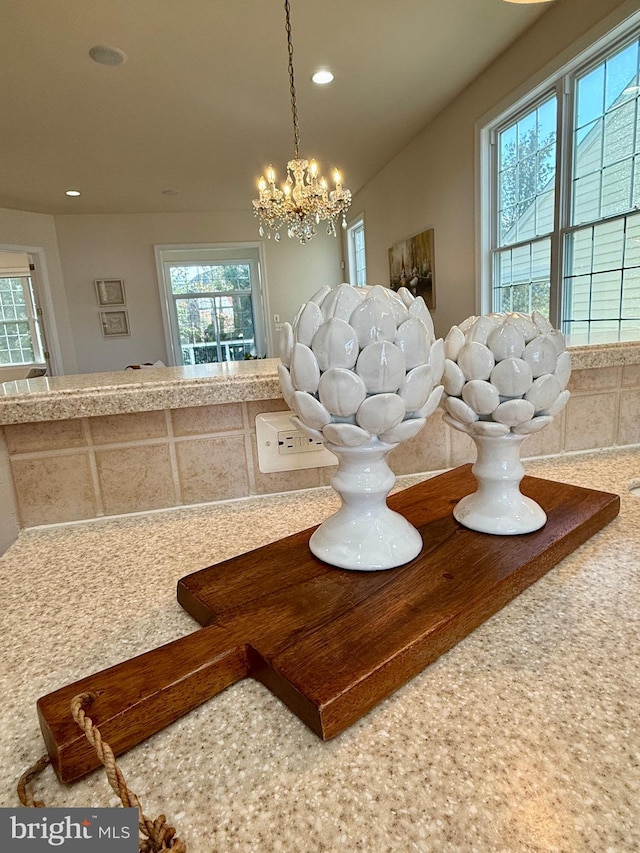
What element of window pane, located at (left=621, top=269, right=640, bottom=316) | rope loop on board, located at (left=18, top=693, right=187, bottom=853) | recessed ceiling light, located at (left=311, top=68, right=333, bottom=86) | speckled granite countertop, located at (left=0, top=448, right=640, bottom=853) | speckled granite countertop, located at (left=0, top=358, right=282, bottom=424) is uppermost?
recessed ceiling light, located at (left=311, top=68, right=333, bottom=86)

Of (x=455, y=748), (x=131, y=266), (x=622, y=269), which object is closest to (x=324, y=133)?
(x=622, y=269)

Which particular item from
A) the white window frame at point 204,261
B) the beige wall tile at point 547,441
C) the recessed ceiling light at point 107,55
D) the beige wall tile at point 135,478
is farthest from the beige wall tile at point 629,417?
the white window frame at point 204,261

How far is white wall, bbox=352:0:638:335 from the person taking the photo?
91.1 inches

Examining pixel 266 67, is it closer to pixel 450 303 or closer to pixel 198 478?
pixel 450 303

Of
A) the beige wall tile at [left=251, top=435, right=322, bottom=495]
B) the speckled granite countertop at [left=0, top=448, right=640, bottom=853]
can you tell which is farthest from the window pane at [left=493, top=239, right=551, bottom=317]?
the speckled granite countertop at [left=0, top=448, right=640, bottom=853]

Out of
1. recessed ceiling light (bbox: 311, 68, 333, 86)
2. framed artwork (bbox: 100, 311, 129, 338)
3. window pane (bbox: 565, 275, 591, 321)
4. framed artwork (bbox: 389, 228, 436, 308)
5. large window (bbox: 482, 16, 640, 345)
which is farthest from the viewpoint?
framed artwork (bbox: 100, 311, 129, 338)

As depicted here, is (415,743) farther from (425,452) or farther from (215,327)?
(215,327)

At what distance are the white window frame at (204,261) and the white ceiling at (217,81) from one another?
1402 millimetres

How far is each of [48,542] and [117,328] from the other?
594 centimetres

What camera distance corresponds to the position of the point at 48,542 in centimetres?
58

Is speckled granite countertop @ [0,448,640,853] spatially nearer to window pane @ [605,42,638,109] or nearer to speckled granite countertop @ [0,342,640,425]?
speckled granite countertop @ [0,342,640,425]

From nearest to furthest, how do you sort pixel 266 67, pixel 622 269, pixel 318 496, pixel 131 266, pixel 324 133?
pixel 318 496
pixel 622 269
pixel 266 67
pixel 324 133
pixel 131 266

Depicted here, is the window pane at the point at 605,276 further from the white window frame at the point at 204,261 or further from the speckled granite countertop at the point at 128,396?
the white window frame at the point at 204,261

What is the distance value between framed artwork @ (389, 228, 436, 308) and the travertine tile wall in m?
3.62
